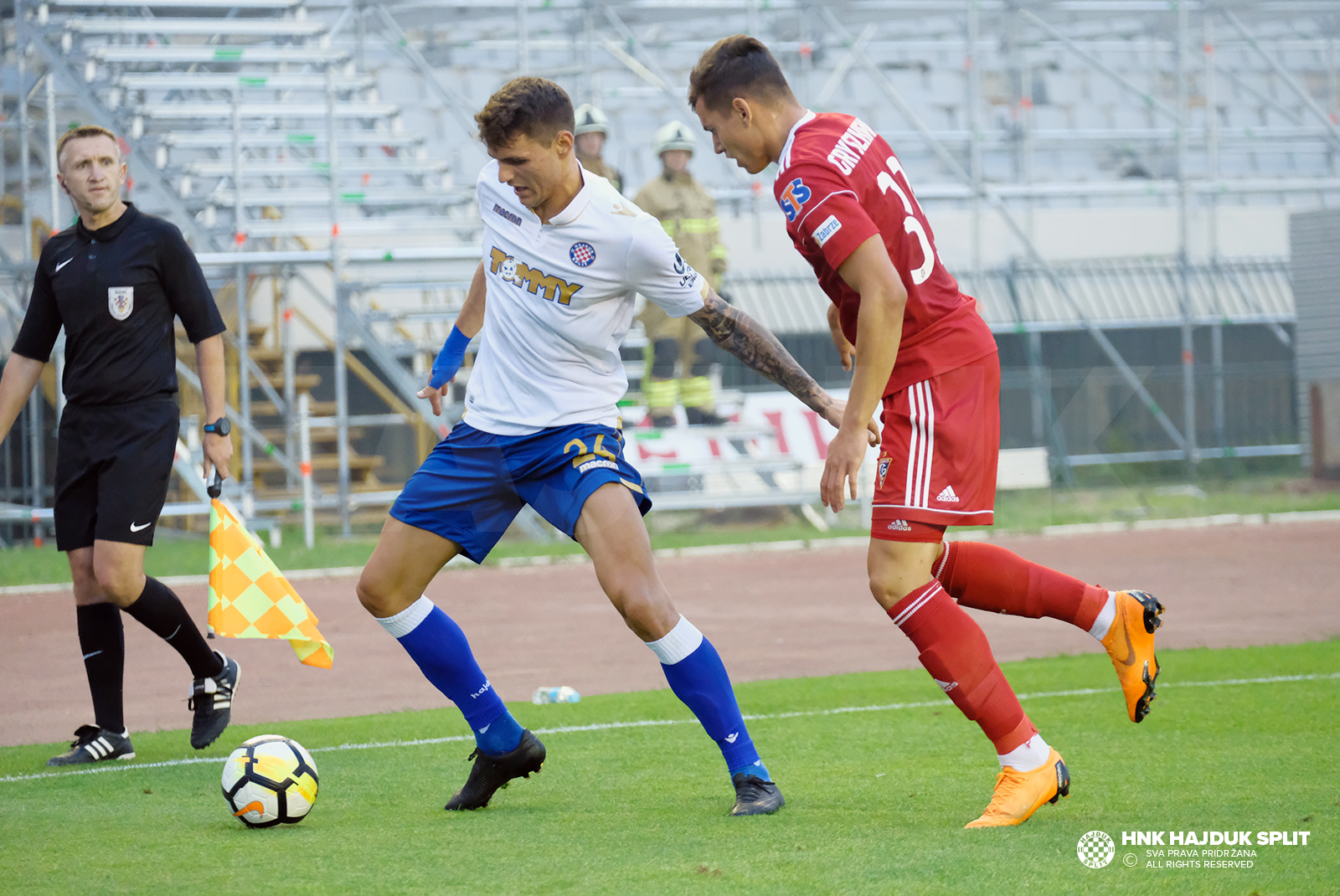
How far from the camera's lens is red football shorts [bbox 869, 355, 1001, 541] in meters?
4.43

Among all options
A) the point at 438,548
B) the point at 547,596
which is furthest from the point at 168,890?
the point at 547,596

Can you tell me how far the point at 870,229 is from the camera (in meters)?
4.24

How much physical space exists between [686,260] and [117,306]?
9.24 m

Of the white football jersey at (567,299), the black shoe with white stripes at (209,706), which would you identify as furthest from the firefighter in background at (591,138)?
the white football jersey at (567,299)

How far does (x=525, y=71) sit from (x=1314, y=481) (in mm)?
10362

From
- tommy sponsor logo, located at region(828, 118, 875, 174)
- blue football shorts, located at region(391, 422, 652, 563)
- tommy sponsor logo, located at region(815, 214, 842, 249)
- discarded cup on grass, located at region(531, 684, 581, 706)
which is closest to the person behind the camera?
tommy sponsor logo, located at region(815, 214, 842, 249)

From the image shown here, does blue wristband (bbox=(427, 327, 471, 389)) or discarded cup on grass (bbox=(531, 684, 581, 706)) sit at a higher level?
blue wristband (bbox=(427, 327, 471, 389))

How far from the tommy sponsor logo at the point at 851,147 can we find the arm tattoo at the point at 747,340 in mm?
655

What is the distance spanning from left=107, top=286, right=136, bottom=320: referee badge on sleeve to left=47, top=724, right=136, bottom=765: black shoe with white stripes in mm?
1520

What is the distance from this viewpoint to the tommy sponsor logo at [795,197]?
4.29 m

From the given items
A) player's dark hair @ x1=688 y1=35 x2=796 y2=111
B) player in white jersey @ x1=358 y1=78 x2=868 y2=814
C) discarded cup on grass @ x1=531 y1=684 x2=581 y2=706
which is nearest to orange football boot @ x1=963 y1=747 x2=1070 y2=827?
player in white jersey @ x1=358 y1=78 x2=868 y2=814

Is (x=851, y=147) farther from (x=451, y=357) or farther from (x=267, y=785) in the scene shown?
(x=267, y=785)

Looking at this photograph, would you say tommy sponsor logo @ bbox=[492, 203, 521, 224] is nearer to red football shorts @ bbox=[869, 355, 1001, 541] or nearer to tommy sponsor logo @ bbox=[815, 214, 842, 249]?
tommy sponsor logo @ bbox=[815, 214, 842, 249]

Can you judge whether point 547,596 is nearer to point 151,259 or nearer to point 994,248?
point 151,259
